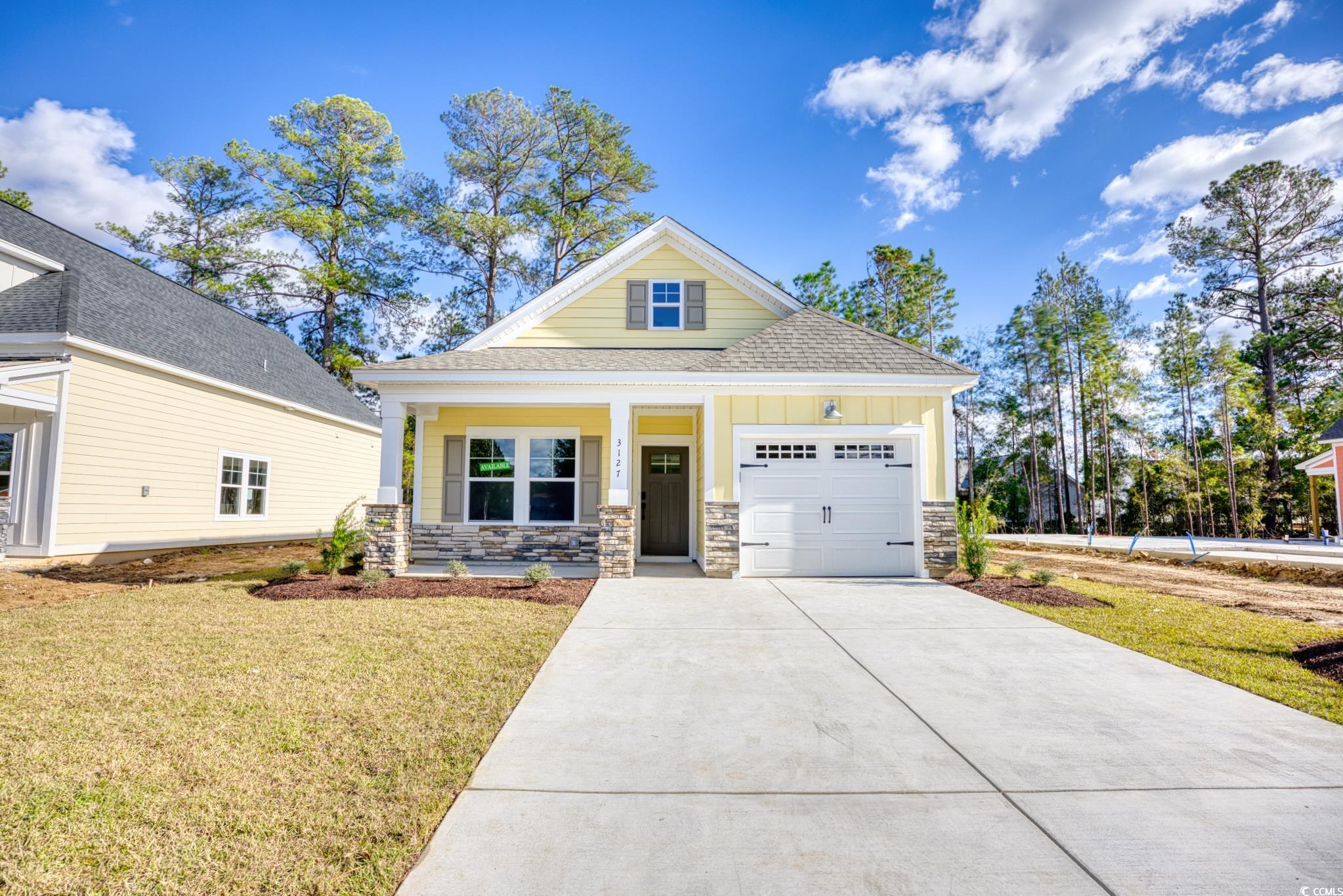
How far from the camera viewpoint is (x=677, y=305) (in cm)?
1157

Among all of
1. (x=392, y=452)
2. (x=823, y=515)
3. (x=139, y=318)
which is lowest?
(x=823, y=515)

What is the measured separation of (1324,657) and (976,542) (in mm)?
4133

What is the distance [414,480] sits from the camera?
11258 millimetres

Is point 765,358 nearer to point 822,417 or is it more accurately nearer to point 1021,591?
point 822,417

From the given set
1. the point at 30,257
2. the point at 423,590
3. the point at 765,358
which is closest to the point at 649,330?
the point at 765,358

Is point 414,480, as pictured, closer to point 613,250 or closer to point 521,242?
point 613,250

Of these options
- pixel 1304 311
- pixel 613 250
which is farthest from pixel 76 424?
pixel 1304 311

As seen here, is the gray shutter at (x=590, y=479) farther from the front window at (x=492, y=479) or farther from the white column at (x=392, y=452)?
the white column at (x=392, y=452)

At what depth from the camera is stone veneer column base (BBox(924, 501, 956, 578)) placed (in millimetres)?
9375

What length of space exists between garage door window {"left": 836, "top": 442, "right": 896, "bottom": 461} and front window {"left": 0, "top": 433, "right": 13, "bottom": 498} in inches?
536

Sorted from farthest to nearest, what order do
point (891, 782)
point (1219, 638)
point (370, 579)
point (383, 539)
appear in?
point (383, 539), point (370, 579), point (1219, 638), point (891, 782)

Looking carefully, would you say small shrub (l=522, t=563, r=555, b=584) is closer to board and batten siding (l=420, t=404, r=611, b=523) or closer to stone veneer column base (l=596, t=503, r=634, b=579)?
stone veneer column base (l=596, t=503, r=634, b=579)

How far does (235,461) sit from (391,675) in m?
11.9

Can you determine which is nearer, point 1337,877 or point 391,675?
point 1337,877
